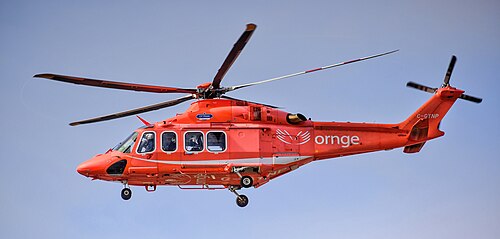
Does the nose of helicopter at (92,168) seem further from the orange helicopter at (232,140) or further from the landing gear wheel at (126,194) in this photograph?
the landing gear wheel at (126,194)

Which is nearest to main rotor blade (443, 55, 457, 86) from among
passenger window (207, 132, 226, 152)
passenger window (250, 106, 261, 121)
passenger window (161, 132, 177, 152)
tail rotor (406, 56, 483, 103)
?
tail rotor (406, 56, 483, 103)

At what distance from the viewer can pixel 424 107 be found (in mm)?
22453

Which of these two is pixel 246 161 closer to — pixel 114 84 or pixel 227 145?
pixel 227 145

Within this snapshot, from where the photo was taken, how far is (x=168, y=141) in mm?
21172

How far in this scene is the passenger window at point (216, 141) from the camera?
21.1m

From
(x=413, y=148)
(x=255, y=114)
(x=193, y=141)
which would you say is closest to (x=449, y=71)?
(x=413, y=148)

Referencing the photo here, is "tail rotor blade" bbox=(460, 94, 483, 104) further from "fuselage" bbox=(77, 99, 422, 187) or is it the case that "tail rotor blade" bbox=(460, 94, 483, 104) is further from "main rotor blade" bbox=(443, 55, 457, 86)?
"fuselage" bbox=(77, 99, 422, 187)

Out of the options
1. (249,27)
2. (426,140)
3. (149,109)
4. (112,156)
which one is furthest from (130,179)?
(426,140)

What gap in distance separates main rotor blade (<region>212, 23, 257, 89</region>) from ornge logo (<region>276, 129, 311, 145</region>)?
2.32 meters

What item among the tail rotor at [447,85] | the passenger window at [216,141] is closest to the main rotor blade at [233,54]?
the passenger window at [216,141]

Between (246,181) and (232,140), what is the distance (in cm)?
125

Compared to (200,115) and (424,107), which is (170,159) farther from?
(424,107)

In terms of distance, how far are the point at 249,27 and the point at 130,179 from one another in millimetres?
6310

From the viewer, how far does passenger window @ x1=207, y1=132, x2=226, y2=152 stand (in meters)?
21.1
